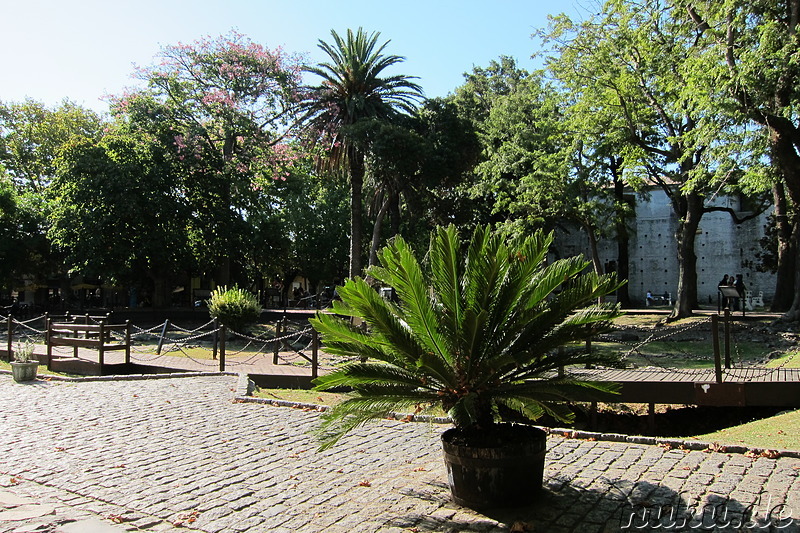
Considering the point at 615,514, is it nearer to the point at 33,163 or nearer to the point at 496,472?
the point at 496,472

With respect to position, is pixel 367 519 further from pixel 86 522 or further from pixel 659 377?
pixel 659 377

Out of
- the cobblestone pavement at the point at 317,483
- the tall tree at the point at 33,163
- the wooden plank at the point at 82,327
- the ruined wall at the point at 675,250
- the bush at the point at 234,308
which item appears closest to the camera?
the cobblestone pavement at the point at 317,483

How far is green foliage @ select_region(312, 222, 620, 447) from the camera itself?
484 centimetres

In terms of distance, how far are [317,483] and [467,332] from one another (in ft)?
7.22


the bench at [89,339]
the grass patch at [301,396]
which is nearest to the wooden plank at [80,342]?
the bench at [89,339]

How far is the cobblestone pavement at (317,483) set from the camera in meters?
4.56

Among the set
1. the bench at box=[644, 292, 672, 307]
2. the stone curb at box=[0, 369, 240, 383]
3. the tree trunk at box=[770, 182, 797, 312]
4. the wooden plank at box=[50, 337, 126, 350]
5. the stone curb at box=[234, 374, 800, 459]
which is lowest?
the stone curb at box=[0, 369, 240, 383]

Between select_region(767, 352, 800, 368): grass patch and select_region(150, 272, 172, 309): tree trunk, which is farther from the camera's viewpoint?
select_region(150, 272, 172, 309): tree trunk

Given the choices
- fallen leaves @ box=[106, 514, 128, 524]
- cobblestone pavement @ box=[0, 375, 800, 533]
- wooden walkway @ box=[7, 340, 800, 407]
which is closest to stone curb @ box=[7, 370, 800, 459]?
cobblestone pavement @ box=[0, 375, 800, 533]

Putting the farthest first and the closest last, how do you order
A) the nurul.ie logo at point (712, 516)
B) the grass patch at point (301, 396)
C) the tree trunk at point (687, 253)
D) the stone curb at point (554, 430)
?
the tree trunk at point (687, 253)
the grass patch at point (301, 396)
the stone curb at point (554, 430)
the nurul.ie logo at point (712, 516)

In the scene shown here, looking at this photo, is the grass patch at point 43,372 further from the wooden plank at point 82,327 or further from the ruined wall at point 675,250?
the ruined wall at point 675,250

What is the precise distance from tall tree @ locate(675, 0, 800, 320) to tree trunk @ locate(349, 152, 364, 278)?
13.2 meters

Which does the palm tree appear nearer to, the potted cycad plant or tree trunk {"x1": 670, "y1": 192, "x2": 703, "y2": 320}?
tree trunk {"x1": 670, "y1": 192, "x2": 703, "y2": 320}

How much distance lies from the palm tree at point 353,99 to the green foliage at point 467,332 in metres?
19.4
